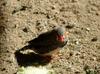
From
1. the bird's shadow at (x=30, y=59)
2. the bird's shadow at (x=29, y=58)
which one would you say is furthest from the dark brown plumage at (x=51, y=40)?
the bird's shadow at (x=30, y=59)

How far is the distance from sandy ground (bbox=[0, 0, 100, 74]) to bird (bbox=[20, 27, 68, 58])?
0.32m

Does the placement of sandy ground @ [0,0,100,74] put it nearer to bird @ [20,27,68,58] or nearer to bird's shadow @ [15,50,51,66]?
bird's shadow @ [15,50,51,66]

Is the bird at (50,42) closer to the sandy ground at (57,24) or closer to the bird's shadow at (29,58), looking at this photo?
the bird's shadow at (29,58)

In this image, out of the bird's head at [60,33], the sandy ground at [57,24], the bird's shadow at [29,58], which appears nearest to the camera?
the bird's head at [60,33]

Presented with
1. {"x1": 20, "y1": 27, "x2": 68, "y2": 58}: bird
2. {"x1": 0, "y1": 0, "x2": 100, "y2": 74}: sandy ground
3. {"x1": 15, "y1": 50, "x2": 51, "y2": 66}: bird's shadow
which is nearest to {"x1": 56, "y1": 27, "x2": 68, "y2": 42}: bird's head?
{"x1": 20, "y1": 27, "x2": 68, "y2": 58}: bird

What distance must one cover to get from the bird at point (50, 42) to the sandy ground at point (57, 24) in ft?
1.06

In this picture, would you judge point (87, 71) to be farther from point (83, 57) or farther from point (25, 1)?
point (25, 1)

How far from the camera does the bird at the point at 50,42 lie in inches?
362

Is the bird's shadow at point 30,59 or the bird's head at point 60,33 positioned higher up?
the bird's head at point 60,33

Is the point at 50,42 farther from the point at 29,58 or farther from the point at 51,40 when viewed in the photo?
the point at 29,58

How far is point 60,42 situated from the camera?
30.1 feet

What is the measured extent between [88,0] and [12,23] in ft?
6.62

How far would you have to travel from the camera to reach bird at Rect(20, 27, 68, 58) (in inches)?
362

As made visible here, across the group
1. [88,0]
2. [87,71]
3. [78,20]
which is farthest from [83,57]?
[88,0]
